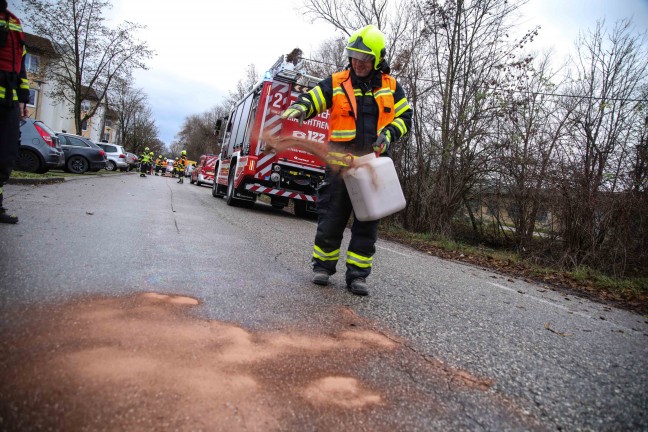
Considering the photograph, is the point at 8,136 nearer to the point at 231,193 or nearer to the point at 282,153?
the point at 282,153

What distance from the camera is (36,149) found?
1049 cm

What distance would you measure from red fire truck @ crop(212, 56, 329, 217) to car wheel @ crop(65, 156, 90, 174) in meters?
8.96

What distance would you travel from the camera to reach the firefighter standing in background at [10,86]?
4066 mm

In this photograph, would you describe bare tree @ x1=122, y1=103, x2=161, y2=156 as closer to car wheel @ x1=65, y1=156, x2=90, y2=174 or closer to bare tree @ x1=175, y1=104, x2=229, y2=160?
bare tree @ x1=175, y1=104, x2=229, y2=160

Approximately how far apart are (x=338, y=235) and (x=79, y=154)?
51.7 ft

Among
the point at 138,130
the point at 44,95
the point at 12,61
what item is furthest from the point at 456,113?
the point at 138,130

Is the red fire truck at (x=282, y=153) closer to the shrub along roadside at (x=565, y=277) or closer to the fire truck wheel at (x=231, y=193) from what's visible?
the fire truck wheel at (x=231, y=193)

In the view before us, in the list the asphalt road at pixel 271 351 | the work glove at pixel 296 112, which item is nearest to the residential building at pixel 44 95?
the work glove at pixel 296 112

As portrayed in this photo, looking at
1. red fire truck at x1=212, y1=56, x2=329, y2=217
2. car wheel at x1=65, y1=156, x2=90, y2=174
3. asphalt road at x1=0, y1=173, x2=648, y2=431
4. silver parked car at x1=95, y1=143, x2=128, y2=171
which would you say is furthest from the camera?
silver parked car at x1=95, y1=143, x2=128, y2=171

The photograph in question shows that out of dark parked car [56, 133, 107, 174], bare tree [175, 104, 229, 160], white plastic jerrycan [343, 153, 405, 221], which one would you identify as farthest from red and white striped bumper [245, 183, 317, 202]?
bare tree [175, 104, 229, 160]

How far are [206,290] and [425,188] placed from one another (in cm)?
868

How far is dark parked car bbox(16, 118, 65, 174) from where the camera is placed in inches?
409

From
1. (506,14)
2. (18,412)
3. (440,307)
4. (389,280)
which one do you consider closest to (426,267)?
(389,280)

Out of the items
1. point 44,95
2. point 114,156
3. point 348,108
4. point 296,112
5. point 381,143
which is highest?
point 44,95
